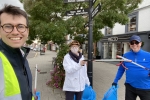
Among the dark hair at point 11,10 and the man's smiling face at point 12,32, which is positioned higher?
the dark hair at point 11,10

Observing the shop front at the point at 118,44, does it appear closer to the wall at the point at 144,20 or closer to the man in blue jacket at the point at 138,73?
the wall at the point at 144,20

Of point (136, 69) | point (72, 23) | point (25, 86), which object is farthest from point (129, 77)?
point (72, 23)

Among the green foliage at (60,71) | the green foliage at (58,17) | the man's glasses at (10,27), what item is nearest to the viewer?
the man's glasses at (10,27)

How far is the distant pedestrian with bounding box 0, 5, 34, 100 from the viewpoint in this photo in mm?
1012

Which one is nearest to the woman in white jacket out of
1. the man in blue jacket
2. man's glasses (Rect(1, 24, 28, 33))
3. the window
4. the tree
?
the man in blue jacket

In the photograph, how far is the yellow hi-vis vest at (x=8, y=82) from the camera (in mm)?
985

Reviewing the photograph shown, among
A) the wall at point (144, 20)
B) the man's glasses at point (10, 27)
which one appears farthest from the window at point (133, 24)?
the man's glasses at point (10, 27)

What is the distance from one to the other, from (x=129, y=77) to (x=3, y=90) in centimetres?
247

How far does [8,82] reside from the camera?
101cm

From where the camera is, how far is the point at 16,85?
107 centimetres

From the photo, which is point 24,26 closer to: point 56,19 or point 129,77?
point 129,77

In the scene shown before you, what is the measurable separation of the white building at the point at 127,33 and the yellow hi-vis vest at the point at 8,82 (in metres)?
11.9

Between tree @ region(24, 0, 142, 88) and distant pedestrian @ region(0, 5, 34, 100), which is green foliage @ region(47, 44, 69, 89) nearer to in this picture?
tree @ region(24, 0, 142, 88)

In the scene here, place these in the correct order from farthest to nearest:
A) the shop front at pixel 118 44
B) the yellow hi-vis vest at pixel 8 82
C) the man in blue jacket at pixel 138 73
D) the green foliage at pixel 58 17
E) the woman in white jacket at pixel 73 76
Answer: the shop front at pixel 118 44, the green foliage at pixel 58 17, the woman in white jacket at pixel 73 76, the man in blue jacket at pixel 138 73, the yellow hi-vis vest at pixel 8 82
